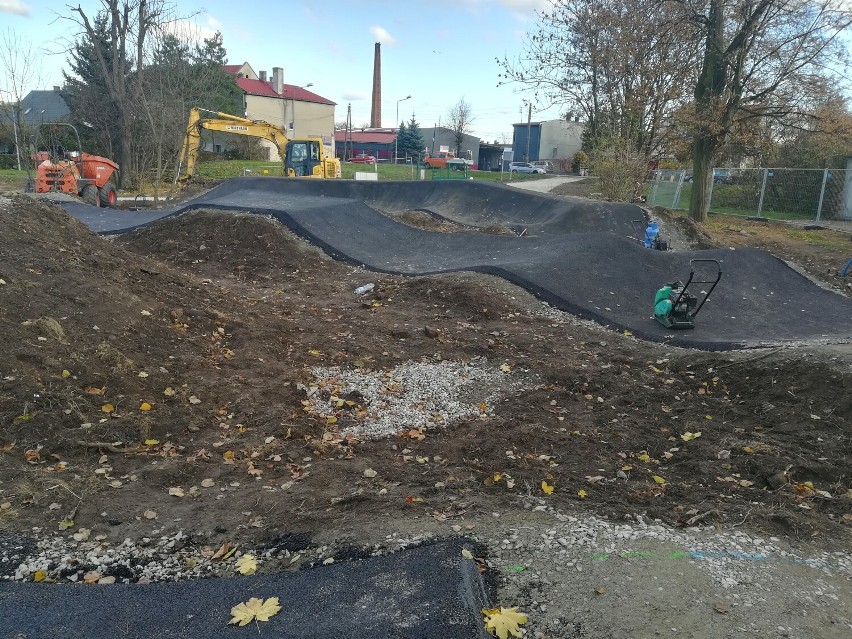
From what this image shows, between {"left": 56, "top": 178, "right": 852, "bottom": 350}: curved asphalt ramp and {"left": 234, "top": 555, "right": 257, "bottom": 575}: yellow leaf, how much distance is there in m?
6.67

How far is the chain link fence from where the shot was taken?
20281 millimetres

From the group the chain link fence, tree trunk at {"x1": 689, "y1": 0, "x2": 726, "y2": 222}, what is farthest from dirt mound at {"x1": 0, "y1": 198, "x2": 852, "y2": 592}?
the chain link fence

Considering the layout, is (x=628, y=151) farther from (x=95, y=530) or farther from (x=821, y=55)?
(x=95, y=530)

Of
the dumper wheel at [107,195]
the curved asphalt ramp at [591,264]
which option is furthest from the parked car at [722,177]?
the dumper wheel at [107,195]

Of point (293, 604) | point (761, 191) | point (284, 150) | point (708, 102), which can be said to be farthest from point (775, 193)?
point (293, 604)

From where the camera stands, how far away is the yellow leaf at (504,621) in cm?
273

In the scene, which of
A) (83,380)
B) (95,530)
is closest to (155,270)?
(83,380)

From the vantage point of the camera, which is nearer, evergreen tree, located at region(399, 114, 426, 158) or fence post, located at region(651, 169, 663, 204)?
fence post, located at region(651, 169, 663, 204)

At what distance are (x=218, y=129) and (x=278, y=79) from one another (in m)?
39.8

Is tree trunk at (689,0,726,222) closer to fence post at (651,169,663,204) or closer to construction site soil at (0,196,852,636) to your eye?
fence post at (651,169,663,204)

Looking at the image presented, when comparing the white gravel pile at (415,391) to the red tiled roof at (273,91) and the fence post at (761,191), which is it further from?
the red tiled roof at (273,91)

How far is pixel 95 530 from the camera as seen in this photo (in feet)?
11.8

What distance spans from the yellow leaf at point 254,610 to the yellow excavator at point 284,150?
74.2 ft

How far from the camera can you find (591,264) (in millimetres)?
11344
